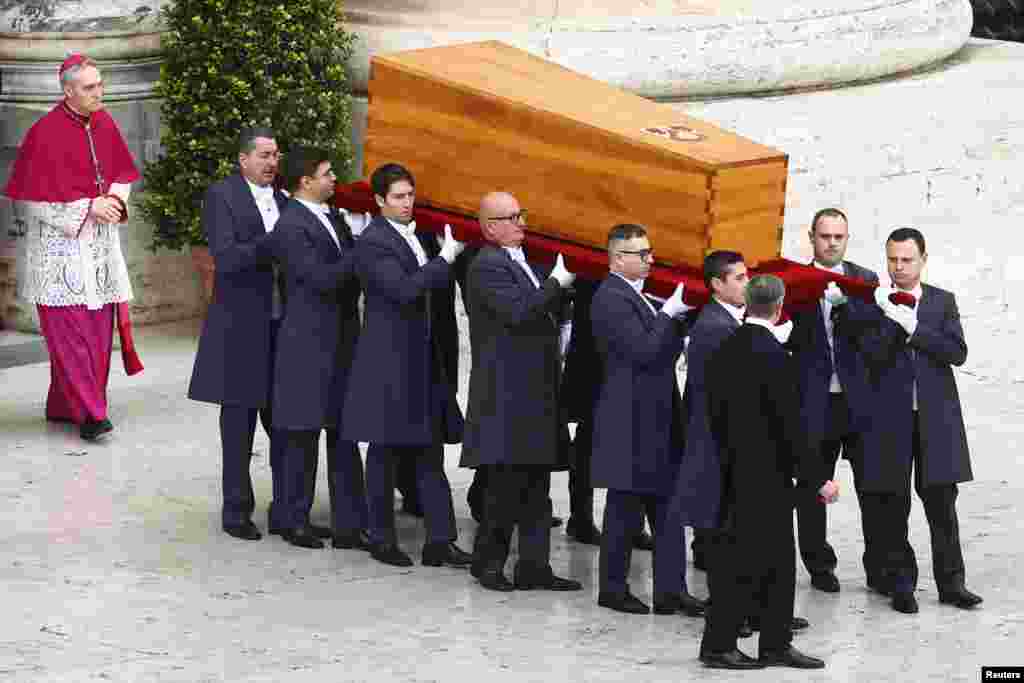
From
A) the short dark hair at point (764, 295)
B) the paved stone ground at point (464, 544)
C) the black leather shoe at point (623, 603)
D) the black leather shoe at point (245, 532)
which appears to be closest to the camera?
the short dark hair at point (764, 295)

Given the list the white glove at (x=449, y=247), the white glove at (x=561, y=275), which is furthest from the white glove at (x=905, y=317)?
the white glove at (x=449, y=247)

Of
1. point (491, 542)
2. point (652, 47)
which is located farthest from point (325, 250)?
point (652, 47)

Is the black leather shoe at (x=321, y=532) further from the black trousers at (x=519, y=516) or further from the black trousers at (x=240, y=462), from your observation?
the black trousers at (x=519, y=516)

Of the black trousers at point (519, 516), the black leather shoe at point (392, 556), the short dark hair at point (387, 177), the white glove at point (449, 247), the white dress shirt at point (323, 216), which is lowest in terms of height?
the black leather shoe at point (392, 556)

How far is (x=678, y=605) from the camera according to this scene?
9.09 m

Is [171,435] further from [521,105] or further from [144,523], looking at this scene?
[521,105]

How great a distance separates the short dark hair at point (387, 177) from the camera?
9.56 meters

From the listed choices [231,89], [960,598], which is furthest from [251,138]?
[960,598]

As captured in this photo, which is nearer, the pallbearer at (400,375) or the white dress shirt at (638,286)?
the white dress shirt at (638,286)

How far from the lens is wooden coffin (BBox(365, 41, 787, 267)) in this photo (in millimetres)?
9070

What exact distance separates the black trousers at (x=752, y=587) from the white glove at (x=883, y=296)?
3.35 feet

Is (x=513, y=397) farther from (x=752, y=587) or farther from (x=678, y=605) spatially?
(x=752, y=587)

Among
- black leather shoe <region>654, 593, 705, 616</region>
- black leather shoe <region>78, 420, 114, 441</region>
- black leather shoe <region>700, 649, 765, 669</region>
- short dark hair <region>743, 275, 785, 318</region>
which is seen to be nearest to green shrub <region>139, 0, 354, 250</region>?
black leather shoe <region>78, 420, 114, 441</region>

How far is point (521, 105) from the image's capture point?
31.2 ft
